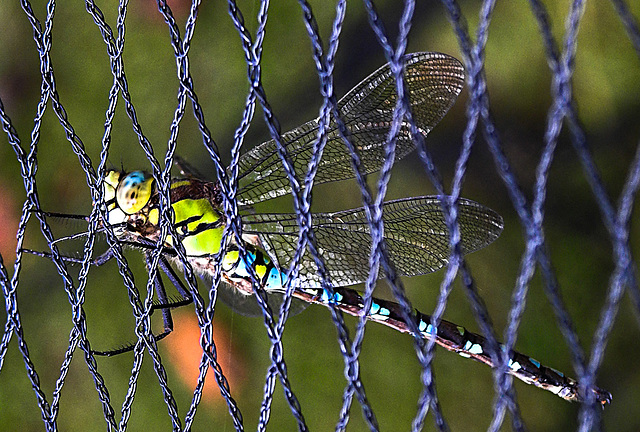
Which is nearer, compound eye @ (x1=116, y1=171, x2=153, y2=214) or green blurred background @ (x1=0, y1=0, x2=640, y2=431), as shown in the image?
compound eye @ (x1=116, y1=171, x2=153, y2=214)

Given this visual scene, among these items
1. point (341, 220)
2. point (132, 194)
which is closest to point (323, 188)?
point (341, 220)

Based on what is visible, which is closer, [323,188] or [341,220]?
[341,220]

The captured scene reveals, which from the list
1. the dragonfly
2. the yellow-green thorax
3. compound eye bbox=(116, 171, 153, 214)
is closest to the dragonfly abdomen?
the dragonfly

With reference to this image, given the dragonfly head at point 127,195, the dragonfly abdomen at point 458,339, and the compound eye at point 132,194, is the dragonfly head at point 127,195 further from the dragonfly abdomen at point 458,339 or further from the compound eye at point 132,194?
the dragonfly abdomen at point 458,339

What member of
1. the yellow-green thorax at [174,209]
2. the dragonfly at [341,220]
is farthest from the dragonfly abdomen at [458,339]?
the yellow-green thorax at [174,209]

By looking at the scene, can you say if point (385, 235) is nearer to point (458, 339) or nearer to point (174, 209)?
point (458, 339)

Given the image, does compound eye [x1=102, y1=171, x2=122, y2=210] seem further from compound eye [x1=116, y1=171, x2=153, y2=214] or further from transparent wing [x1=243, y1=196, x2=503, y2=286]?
transparent wing [x1=243, y1=196, x2=503, y2=286]

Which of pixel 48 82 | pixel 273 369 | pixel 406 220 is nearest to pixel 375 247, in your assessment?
pixel 273 369

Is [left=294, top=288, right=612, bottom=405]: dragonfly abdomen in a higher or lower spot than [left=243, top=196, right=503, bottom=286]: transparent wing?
lower
